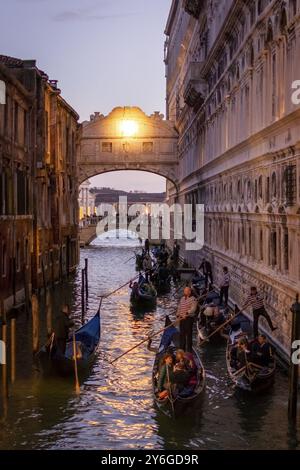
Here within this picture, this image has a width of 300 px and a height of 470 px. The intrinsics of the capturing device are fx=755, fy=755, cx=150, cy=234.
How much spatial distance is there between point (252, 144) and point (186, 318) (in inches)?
178

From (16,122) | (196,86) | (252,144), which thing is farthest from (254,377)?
(196,86)

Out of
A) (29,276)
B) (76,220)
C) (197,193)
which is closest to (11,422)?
(29,276)

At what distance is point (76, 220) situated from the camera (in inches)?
1326

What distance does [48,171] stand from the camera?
24.9m

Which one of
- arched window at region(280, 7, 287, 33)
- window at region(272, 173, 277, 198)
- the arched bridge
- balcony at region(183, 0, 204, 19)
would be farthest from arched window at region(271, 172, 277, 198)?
the arched bridge

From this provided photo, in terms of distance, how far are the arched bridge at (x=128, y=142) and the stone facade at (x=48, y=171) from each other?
12129 mm

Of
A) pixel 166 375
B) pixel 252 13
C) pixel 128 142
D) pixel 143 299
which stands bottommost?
pixel 143 299

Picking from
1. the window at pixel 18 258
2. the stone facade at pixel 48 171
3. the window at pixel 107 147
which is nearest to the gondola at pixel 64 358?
the window at pixel 18 258

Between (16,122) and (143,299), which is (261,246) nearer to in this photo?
(143,299)

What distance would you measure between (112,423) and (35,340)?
345 centimetres

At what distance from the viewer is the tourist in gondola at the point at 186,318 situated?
1373 cm

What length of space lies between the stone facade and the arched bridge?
12129mm

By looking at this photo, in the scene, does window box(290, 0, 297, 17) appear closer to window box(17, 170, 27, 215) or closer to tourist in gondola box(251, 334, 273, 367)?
tourist in gondola box(251, 334, 273, 367)
